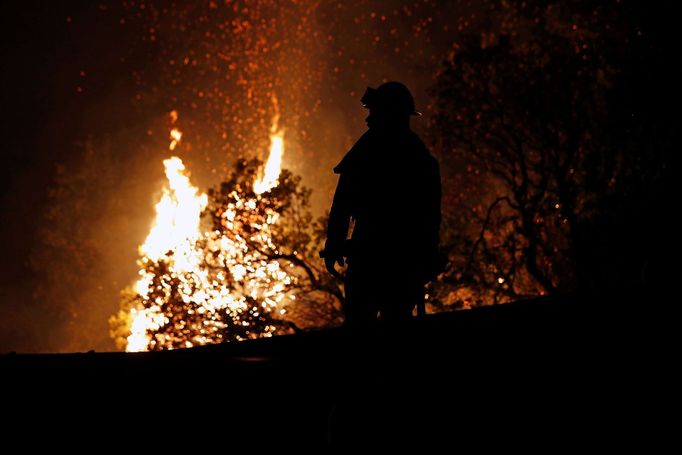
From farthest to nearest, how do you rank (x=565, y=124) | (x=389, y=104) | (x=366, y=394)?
1. (x=565, y=124)
2. (x=389, y=104)
3. (x=366, y=394)

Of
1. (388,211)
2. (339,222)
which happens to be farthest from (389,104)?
(339,222)

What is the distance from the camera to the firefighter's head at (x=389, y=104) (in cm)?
435

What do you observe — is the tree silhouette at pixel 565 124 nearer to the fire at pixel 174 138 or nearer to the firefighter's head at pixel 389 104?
the firefighter's head at pixel 389 104

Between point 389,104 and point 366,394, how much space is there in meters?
2.15

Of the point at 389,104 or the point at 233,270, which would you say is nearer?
the point at 389,104

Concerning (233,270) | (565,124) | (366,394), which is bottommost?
(366,394)

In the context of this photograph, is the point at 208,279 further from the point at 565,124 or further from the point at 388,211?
the point at 388,211

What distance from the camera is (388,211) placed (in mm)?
4480

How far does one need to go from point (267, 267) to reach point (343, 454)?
1478 cm

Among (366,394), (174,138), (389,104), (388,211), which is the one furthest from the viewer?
(174,138)

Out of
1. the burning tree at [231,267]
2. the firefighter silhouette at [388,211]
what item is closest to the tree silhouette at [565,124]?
the burning tree at [231,267]

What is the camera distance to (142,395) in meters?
3.83

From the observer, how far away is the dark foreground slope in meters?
3.55

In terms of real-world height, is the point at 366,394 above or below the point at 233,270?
below
